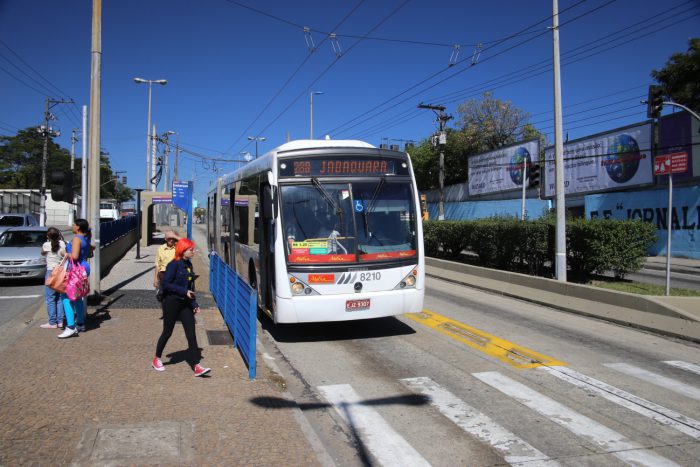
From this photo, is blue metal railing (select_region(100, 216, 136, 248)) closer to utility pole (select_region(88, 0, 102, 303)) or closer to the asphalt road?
utility pole (select_region(88, 0, 102, 303))

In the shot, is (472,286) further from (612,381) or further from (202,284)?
(612,381)

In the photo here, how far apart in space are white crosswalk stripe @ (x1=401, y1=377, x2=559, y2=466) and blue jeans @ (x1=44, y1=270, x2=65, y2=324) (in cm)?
571

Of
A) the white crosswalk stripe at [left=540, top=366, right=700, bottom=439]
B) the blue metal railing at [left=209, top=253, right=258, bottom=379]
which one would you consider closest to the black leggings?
the blue metal railing at [left=209, top=253, right=258, bottom=379]

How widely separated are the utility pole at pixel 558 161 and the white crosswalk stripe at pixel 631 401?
669 cm

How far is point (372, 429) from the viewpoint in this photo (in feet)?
16.0

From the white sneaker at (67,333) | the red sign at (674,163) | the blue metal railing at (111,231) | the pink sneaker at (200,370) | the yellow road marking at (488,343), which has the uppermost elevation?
the red sign at (674,163)

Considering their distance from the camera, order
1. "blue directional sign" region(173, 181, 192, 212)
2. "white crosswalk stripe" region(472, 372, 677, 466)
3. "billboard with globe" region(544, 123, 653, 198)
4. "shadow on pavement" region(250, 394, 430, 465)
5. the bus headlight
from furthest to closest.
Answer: "billboard with globe" region(544, 123, 653, 198), "blue directional sign" region(173, 181, 192, 212), the bus headlight, "shadow on pavement" region(250, 394, 430, 465), "white crosswalk stripe" region(472, 372, 677, 466)

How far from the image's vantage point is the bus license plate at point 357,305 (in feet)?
25.8

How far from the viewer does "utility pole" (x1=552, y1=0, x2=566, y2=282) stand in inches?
510

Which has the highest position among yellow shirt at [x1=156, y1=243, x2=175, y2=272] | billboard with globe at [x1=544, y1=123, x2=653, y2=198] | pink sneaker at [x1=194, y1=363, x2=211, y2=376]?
billboard with globe at [x1=544, y1=123, x2=653, y2=198]

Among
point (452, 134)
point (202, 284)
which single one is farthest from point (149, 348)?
point (452, 134)


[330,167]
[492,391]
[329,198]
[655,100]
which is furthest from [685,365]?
[655,100]

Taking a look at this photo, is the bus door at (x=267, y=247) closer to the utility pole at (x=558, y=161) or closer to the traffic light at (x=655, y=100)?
the utility pole at (x=558, y=161)

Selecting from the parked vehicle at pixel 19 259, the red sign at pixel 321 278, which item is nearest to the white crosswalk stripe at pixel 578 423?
the red sign at pixel 321 278
